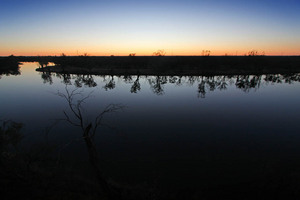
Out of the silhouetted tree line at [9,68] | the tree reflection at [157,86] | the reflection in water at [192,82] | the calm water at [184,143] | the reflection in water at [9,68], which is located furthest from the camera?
the silhouetted tree line at [9,68]

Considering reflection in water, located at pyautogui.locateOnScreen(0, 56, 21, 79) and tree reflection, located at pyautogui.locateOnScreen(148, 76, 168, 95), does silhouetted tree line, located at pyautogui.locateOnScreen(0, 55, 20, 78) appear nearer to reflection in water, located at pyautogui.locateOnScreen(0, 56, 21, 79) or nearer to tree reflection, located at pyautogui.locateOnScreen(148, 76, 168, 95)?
reflection in water, located at pyautogui.locateOnScreen(0, 56, 21, 79)

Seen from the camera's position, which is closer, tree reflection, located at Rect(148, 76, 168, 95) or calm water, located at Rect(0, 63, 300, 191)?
calm water, located at Rect(0, 63, 300, 191)

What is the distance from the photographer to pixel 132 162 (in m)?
11.4

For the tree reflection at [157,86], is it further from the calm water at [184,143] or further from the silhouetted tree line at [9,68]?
the silhouetted tree line at [9,68]

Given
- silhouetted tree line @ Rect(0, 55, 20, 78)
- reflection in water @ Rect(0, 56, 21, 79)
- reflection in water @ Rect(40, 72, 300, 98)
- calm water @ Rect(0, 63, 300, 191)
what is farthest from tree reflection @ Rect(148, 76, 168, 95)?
silhouetted tree line @ Rect(0, 55, 20, 78)

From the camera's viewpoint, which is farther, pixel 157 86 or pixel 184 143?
pixel 157 86

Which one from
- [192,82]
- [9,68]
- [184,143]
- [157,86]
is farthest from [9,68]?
[184,143]

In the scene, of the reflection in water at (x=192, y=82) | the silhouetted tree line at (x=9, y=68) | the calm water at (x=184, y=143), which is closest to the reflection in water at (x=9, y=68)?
the silhouetted tree line at (x=9, y=68)

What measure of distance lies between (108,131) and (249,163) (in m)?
13.3

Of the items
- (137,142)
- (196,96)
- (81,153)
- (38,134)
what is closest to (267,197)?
(137,142)

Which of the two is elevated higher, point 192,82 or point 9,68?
point 9,68

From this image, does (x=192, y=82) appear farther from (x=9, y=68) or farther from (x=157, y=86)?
(x=9, y=68)

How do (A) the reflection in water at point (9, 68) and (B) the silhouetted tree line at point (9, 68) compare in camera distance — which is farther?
(B) the silhouetted tree line at point (9, 68)

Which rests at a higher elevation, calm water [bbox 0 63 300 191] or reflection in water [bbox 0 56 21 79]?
reflection in water [bbox 0 56 21 79]
